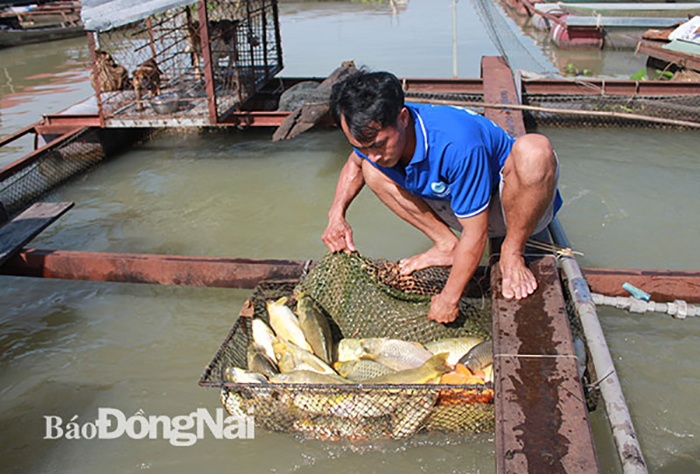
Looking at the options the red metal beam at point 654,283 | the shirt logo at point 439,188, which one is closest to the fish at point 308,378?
the shirt logo at point 439,188

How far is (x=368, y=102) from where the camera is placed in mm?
2424

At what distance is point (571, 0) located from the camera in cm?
2144

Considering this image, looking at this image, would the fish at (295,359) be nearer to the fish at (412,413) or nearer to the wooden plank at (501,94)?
the fish at (412,413)

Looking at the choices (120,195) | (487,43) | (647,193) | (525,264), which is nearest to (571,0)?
(487,43)

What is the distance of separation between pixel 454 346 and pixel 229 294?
2.13 metres

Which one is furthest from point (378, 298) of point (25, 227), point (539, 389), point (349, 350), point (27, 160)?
point (27, 160)

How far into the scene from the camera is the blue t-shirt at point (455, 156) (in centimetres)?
266

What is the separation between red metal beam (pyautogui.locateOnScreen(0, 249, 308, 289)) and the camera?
378cm

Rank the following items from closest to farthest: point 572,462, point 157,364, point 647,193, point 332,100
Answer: point 572,462 < point 332,100 < point 157,364 < point 647,193

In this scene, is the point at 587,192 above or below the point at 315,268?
below

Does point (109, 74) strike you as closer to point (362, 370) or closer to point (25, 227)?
point (25, 227)

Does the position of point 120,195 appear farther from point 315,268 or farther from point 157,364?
point 315,268

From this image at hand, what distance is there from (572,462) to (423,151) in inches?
57.0

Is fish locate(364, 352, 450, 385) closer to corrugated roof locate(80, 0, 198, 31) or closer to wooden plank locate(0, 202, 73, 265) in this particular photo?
wooden plank locate(0, 202, 73, 265)
